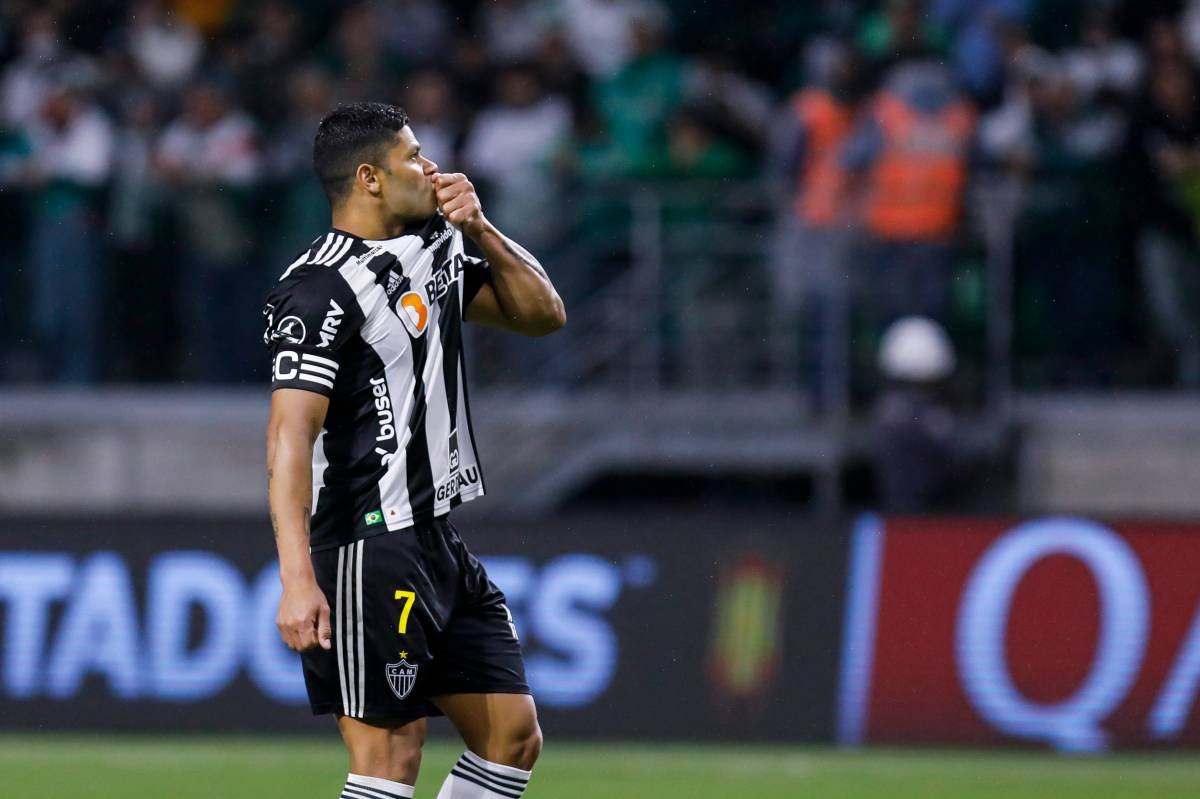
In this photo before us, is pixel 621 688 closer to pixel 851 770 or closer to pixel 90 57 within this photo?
pixel 851 770

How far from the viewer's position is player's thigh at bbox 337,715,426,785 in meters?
5.27

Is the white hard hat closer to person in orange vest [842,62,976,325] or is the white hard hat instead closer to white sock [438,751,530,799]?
person in orange vest [842,62,976,325]

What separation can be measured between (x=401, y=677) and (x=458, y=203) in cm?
122

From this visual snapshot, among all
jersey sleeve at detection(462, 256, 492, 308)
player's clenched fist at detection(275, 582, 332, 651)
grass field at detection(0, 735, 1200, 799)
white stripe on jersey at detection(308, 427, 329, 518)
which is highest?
jersey sleeve at detection(462, 256, 492, 308)

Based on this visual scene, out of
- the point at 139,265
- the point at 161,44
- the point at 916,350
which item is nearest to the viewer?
the point at 916,350

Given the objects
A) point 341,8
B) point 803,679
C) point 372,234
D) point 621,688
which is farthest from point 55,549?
point 372,234

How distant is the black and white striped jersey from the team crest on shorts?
1.13 feet

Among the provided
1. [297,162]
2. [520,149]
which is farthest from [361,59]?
[520,149]

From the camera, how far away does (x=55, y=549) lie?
1052 cm

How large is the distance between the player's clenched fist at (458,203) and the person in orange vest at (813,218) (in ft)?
20.6

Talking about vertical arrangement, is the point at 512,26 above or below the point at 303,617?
above

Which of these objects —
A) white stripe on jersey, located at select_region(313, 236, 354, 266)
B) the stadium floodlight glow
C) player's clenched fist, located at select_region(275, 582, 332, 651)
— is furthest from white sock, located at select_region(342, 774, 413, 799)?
the stadium floodlight glow

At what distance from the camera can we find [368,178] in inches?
210

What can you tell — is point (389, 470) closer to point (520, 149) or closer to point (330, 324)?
point (330, 324)
